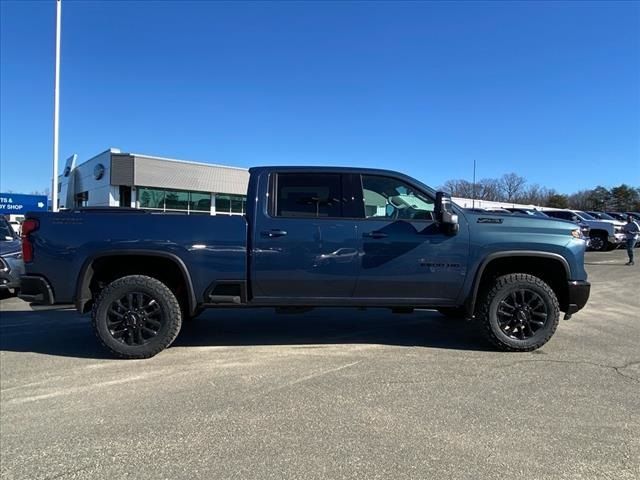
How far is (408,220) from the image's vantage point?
586cm

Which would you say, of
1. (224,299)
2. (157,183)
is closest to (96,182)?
(157,183)

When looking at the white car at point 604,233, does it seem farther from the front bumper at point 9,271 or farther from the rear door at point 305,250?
the front bumper at point 9,271

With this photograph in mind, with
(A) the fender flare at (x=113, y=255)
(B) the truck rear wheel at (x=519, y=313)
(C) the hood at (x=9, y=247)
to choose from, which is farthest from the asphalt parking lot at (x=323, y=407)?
(C) the hood at (x=9, y=247)

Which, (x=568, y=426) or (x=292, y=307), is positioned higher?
(x=292, y=307)

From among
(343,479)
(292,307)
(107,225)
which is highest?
(107,225)

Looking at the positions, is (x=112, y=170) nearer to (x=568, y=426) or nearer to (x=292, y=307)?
(x=292, y=307)

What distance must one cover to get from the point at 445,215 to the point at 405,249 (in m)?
0.56

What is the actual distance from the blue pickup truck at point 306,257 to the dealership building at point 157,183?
1188 inches

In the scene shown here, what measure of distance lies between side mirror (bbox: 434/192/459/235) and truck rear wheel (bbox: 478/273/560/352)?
0.82 metres

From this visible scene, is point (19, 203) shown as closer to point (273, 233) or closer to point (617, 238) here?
point (273, 233)

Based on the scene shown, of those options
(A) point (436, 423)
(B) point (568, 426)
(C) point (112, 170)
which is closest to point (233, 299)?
(A) point (436, 423)

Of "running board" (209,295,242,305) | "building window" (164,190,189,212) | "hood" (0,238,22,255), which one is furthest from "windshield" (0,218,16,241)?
"building window" (164,190,189,212)

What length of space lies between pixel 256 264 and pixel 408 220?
1.74 meters

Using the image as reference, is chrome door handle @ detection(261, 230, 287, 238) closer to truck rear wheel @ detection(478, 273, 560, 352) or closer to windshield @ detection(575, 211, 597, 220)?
truck rear wheel @ detection(478, 273, 560, 352)
